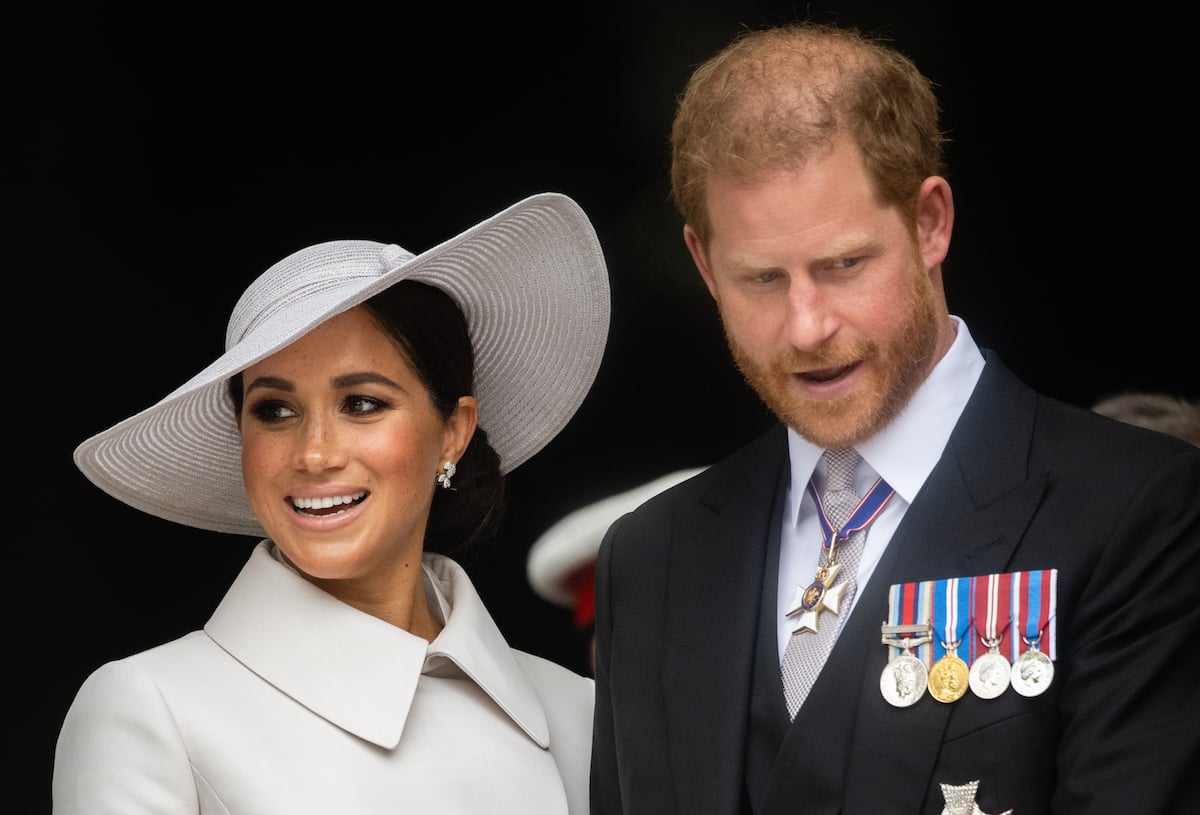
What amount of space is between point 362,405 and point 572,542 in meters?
1.25

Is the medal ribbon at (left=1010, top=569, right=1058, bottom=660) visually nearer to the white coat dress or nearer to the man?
the man

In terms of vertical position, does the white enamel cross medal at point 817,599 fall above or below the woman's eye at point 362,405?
below

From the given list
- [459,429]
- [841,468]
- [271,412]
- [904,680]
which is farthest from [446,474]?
[904,680]

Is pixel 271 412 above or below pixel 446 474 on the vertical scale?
above

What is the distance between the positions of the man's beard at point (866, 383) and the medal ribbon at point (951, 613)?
0.27m

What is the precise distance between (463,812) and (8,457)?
1.52m

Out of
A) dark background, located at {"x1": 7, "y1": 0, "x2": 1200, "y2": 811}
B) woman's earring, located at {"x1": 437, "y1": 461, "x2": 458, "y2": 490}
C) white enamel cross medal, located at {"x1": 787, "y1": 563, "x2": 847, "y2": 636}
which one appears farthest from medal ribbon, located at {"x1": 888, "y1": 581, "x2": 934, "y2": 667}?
dark background, located at {"x1": 7, "y1": 0, "x2": 1200, "y2": 811}

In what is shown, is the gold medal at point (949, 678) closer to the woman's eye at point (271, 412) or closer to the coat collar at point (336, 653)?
the coat collar at point (336, 653)

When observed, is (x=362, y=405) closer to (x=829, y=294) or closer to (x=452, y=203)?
(x=829, y=294)

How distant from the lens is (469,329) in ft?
11.4

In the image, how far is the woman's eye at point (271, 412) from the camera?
10.3 ft

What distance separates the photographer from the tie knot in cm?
282

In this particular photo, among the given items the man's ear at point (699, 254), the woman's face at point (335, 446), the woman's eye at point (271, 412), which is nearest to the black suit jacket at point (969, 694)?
the man's ear at point (699, 254)

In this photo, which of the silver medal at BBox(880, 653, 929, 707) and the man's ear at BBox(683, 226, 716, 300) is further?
the man's ear at BBox(683, 226, 716, 300)
